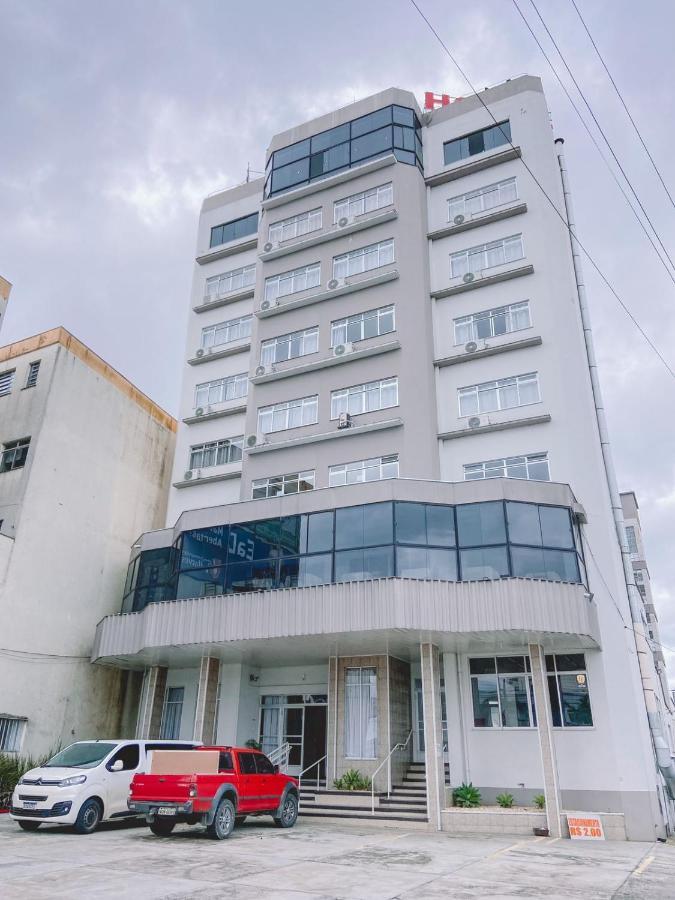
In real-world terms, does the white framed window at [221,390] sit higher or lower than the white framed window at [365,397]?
higher

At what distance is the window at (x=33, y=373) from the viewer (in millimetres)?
26163

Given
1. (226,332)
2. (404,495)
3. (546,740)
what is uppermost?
(226,332)

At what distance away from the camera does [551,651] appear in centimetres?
1988

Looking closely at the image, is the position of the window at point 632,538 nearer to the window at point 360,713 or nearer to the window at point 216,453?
the window at point 216,453

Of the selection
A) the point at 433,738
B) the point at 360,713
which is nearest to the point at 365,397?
the point at 360,713

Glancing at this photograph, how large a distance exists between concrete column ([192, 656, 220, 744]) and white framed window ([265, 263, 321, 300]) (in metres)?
15.7

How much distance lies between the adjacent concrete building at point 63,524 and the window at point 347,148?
12530 mm

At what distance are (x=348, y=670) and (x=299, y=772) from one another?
4.37 meters

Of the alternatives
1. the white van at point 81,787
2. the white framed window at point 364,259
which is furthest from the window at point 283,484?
the white van at point 81,787

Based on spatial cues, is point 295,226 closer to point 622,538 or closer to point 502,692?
point 622,538

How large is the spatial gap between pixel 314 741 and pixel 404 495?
31.5 feet

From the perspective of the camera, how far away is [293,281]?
96.8ft

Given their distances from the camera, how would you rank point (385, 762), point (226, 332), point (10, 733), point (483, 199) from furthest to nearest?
point (226, 332)
point (483, 199)
point (10, 733)
point (385, 762)

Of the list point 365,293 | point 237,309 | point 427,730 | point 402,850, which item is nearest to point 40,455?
point 237,309
